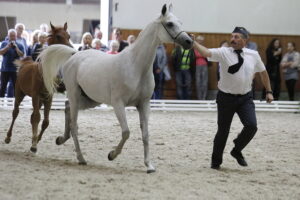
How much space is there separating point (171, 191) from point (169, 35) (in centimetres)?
168

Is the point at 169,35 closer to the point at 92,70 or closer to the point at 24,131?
the point at 92,70

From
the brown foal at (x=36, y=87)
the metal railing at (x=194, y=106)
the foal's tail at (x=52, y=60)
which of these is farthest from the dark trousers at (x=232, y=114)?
the metal railing at (x=194, y=106)

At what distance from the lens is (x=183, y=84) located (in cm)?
1457

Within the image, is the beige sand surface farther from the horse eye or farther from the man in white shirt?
the horse eye

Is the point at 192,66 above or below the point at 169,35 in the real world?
below

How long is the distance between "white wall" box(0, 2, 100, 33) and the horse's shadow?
973cm

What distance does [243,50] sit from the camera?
5871mm

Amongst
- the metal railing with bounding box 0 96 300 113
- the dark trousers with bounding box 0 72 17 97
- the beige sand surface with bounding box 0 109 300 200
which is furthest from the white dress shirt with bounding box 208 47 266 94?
the dark trousers with bounding box 0 72 17 97

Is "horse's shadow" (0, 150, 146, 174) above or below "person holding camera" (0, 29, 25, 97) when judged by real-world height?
below

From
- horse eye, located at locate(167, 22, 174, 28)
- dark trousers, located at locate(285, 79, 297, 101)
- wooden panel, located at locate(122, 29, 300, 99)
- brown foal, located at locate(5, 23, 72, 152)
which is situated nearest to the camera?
horse eye, located at locate(167, 22, 174, 28)

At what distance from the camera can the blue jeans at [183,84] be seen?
1440 centimetres

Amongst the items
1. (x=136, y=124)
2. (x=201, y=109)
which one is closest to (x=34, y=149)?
(x=136, y=124)

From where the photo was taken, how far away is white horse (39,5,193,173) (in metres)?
5.52

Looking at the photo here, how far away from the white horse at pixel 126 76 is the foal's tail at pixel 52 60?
0.47 meters
